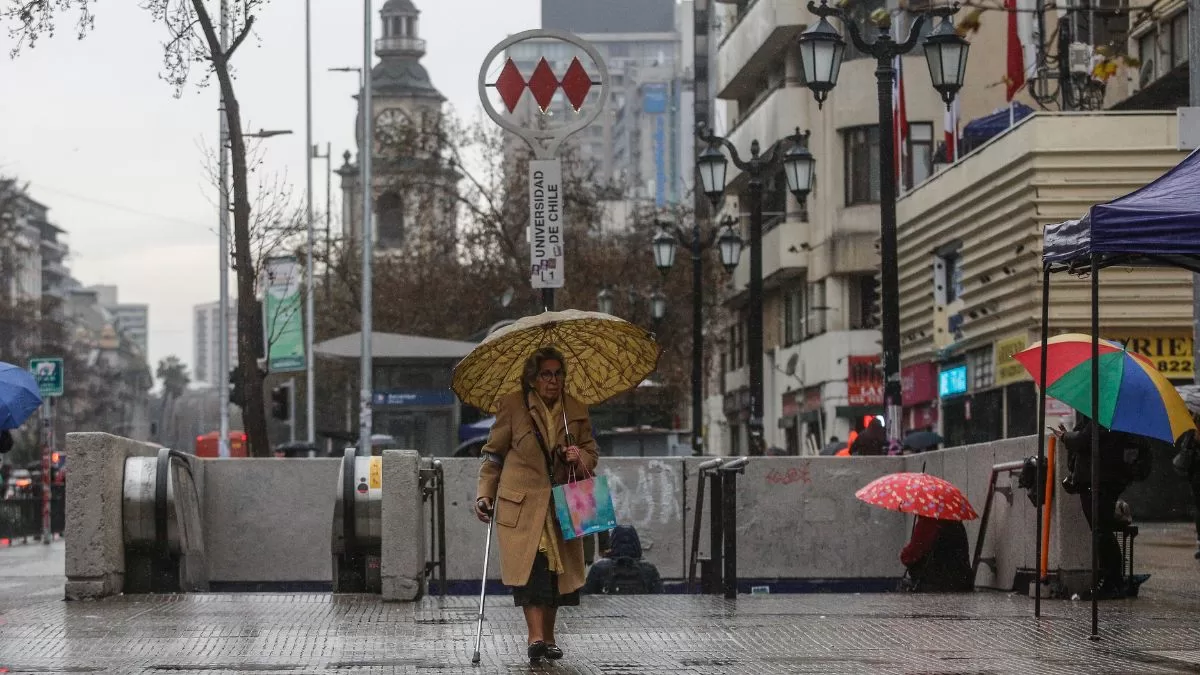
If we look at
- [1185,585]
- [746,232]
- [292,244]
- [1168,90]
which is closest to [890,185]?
[1185,585]

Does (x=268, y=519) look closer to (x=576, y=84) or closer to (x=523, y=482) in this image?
(x=576, y=84)

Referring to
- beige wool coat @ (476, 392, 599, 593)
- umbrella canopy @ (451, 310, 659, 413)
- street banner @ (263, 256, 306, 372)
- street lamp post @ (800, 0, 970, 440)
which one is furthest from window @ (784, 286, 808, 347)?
beige wool coat @ (476, 392, 599, 593)

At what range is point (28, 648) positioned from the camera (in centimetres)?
1227

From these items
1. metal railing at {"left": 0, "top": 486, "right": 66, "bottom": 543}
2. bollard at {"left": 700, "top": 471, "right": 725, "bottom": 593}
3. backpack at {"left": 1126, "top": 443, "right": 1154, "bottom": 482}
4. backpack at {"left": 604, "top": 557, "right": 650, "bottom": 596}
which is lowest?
metal railing at {"left": 0, "top": 486, "right": 66, "bottom": 543}

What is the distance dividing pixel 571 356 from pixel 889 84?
10.6m

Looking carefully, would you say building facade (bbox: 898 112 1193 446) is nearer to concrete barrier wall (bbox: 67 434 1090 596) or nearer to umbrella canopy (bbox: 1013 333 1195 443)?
concrete barrier wall (bbox: 67 434 1090 596)

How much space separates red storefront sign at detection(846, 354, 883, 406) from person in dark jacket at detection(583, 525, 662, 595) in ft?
105

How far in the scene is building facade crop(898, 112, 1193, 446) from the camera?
33719 mm

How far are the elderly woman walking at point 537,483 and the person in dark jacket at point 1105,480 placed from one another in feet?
16.7

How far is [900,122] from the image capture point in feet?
152

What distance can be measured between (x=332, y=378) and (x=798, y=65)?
26.4 meters

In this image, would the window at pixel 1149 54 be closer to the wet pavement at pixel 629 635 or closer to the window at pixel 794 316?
the window at pixel 794 316

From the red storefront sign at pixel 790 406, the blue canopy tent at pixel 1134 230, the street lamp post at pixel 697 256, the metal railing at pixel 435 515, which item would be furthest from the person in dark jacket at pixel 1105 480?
the red storefront sign at pixel 790 406

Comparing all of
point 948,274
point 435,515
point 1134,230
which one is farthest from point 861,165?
point 1134,230
